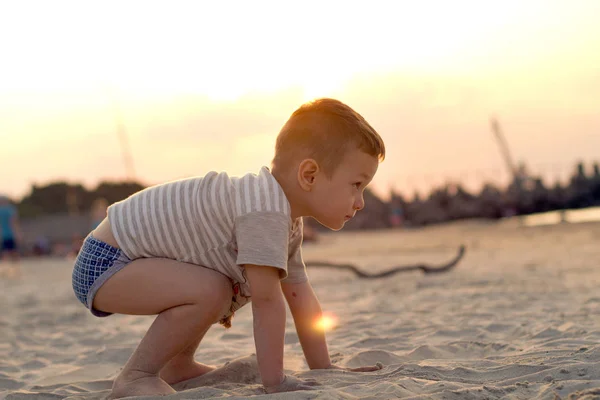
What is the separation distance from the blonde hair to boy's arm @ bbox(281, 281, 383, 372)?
2.00 ft

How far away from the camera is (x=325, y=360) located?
2.74 m

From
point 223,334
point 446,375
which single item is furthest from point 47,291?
point 446,375

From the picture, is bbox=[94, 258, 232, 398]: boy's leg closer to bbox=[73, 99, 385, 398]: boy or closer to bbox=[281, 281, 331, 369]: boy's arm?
bbox=[73, 99, 385, 398]: boy

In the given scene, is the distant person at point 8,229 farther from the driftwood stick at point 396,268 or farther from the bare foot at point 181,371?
the bare foot at point 181,371

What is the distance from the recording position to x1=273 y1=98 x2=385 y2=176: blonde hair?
2.32 meters

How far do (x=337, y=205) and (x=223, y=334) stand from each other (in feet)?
6.19

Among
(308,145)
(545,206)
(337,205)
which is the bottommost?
(545,206)

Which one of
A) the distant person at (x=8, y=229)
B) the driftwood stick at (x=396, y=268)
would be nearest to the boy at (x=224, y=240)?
the driftwood stick at (x=396, y=268)

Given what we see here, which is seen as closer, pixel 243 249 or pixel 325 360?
pixel 243 249

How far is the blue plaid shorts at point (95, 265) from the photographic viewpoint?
96.5 inches

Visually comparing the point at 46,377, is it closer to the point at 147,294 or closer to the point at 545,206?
the point at 147,294

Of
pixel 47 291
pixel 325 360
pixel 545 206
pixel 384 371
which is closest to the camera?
pixel 384 371

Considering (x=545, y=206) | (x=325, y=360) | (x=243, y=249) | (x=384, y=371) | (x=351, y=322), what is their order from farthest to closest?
1. (x=545, y=206)
2. (x=351, y=322)
3. (x=325, y=360)
4. (x=384, y=371)
5. (x=243, y=249)

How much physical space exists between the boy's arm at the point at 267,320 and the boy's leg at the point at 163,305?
178 millimetres
